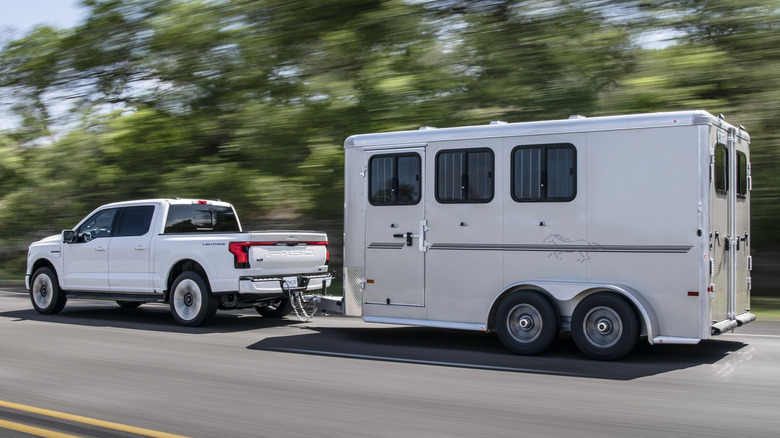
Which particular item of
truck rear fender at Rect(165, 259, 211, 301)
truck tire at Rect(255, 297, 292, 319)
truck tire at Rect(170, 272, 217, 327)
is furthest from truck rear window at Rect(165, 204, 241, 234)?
truck tire at Rect(255, 297, 292, 319)

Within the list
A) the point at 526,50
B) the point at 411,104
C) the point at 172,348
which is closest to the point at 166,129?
the point at 411,104

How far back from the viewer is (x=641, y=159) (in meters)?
8.80

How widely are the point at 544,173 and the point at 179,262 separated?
19.9 ft

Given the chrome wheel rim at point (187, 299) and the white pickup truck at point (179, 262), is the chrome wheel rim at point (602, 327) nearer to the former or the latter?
the white pickup truck at point (179, 262)

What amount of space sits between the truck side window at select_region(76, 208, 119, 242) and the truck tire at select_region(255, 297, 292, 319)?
283 centimetres

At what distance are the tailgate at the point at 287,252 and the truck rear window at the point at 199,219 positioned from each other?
169 cm

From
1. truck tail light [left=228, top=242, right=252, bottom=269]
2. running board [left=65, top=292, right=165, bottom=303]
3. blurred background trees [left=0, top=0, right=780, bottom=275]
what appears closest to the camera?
truck tail light [left=228, top=242, right=252, bottom=269]

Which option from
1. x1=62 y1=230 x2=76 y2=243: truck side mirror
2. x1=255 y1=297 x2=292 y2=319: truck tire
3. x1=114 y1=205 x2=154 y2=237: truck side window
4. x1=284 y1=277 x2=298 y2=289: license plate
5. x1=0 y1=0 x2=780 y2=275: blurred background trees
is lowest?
x1=255 y1=297 x2=292 y2=319: truck tire

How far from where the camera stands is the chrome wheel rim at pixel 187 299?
1207cm

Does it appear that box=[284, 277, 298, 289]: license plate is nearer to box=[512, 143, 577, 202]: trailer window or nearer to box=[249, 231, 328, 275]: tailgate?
box=[249, 231, 328, 275]: tailgate

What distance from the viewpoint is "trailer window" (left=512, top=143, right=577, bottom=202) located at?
30.3 ft

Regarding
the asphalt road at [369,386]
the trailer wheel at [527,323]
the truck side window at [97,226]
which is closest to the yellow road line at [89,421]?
the asphalt road at [369,386]

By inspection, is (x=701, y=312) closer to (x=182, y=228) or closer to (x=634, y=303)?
(x=634, y=303)

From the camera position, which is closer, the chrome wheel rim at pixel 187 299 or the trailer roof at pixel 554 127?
the trailer roof at pixel 554 127
